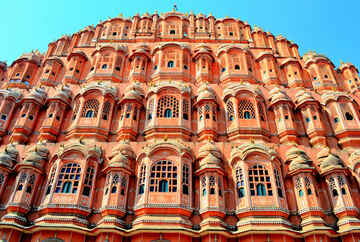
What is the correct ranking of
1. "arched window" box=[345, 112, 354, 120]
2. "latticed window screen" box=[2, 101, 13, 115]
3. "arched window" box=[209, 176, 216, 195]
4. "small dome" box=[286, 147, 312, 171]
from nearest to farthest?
1. "arched window" box=[209, 176, 216, 195]
2. "small dome" box=[286, 147, 312, 171]
3. "arched window" box=[345, 112, 354, 120]
4. "latticed window screen" box=[2, 101, 13, 115]

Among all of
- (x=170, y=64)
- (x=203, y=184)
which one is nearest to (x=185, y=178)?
(x=203, y=184)

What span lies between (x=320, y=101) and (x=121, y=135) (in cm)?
1574

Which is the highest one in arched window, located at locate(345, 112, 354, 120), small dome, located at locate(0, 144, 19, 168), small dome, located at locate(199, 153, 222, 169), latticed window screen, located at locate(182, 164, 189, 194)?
arched window, located at locate(345, 112, 354, 120)

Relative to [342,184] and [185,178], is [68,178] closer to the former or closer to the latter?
[185,178]

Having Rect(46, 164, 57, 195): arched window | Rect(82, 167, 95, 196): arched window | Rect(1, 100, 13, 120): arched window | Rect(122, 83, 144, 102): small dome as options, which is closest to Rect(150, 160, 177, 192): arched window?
Rect(82, 167, 95, 196): arched window

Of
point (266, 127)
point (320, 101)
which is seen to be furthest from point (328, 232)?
point (320, 101)

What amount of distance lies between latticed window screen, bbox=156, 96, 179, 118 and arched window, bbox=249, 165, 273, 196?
267 inches

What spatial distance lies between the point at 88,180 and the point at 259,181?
33.6ft

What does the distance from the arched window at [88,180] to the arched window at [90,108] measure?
15.6 feet

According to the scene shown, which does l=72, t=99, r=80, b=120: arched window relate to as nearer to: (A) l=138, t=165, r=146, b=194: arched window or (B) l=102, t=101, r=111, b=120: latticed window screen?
(B) l=102, t=101, r=111, b=120: latticed window screen

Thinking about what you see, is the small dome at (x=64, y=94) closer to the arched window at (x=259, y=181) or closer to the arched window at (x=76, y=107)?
the arched window at (x=76, y=107)

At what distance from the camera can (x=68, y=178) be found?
18.5 metres

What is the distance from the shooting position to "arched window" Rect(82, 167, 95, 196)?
1823cm

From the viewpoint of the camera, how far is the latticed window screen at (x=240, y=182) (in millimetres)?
18016
